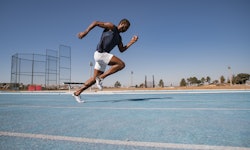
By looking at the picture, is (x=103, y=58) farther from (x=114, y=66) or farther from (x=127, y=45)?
(x=127, y=45)

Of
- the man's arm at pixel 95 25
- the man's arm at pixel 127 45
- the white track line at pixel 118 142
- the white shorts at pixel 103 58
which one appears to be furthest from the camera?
the man's arm at pixel 127 45

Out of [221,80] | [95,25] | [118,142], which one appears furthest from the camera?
[221,80]

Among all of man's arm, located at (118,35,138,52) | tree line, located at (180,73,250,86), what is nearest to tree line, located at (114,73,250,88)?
tree line, located at (180,73,250,86)

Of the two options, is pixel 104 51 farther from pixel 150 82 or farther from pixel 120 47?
pixel 150 82

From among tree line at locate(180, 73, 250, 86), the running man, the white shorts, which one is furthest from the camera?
tree line at locate(180, 73, 250, 86)

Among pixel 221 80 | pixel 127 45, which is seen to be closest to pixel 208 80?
pixel 221 80

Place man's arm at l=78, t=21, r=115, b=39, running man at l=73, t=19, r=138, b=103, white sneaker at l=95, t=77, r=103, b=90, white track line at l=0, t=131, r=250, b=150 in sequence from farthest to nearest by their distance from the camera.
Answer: white sneaker at l=95, t=77, r=103, b=90 < running man at l=73, t=19, r=138, b=103 < man's arm at l=78, t=21, r=115, b=39 < white track line at l=0, t=131, r=250, b=150

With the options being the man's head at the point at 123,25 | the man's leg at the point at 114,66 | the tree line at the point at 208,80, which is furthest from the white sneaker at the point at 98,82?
the tree line at the point at 208,80

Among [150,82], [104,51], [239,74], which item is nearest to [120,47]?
[104,51]

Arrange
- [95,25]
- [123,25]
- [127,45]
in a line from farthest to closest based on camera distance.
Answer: [127,45], [123,25], [95,25]

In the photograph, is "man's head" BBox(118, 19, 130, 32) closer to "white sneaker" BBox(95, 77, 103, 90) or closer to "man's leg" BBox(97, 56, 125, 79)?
"man's leg" BBox(97, 56, 125, 79)

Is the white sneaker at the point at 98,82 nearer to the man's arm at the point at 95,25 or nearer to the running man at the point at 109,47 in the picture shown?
the running man at the point at 109,47

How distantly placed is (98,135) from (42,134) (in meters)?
0.60

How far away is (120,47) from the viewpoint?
5.83m
